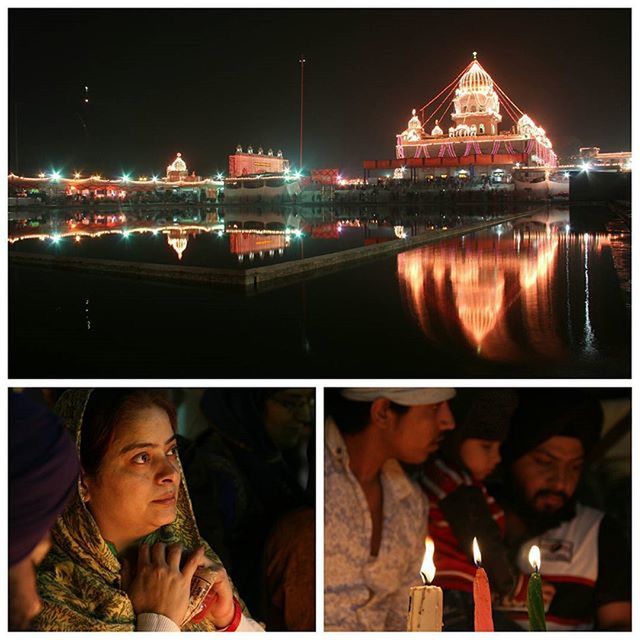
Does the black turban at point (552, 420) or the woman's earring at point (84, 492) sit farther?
the black turban at point (552, 420)

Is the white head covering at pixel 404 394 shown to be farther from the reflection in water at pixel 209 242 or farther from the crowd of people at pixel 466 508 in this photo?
the reflection in water at pixel 209 242

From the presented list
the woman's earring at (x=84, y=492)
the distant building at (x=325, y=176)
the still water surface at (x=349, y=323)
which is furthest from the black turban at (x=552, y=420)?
the distant building at (x=325, y=176)

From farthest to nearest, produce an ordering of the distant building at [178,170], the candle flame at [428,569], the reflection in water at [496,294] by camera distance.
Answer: the distant building at [178,170] < the reflection in water at [496,294] < the candle flame at [428,569]

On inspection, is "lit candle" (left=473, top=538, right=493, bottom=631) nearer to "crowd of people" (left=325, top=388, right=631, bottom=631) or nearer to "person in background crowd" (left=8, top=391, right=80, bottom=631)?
"crowd of people" (left=325, top=388, right=631, bottom=631)

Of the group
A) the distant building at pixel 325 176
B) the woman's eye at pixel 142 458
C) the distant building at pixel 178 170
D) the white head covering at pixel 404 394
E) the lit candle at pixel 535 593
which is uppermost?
the distant building at pixel 325 176

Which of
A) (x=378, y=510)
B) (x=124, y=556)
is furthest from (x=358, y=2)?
(x=124, y=556)

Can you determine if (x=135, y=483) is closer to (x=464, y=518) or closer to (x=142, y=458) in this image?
(x=142, y=458)

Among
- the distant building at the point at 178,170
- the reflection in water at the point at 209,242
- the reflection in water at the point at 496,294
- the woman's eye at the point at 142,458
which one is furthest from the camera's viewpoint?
the distant building at the point at 178,170

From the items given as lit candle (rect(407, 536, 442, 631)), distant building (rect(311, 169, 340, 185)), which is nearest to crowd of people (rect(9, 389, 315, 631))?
lit candle (rect(407, 536, 442, 631))

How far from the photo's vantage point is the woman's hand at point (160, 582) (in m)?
1.95

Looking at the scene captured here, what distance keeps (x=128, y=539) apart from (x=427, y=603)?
0.75 metres

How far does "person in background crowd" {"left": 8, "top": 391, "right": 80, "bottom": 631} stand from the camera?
1894mm

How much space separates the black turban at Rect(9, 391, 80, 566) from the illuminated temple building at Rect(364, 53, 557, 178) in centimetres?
2404

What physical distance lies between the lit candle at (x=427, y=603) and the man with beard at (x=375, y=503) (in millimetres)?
144
